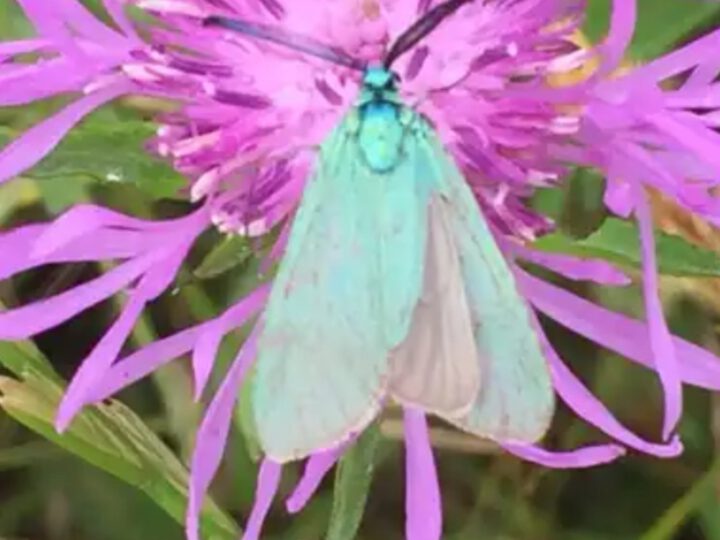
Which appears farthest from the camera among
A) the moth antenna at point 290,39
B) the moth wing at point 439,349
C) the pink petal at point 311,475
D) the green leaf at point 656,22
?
the green leaf at point 656,22

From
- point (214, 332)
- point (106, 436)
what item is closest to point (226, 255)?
point (214, 332)

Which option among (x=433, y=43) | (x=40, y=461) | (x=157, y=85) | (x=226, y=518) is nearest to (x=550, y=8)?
(x=433, y=43)

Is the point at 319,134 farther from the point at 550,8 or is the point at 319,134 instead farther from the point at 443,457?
the point at 443,457

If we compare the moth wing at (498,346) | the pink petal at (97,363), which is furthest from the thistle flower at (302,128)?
the moth wing at (498,346)

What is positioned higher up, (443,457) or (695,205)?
(695,205)

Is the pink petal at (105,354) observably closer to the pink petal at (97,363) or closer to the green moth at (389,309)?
the pink petal at (97,363)

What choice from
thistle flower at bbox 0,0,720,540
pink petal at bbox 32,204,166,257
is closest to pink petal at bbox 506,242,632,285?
thistle flower at bbox 0,0,720,540

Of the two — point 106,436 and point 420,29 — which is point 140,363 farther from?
point 420,29
